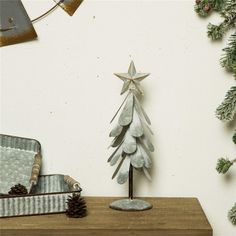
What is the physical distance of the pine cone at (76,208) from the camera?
105cm

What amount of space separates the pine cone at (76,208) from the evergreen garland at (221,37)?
1.15 feet

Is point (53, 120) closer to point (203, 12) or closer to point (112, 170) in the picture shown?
point (112, 170)

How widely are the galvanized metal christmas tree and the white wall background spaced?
10 cm

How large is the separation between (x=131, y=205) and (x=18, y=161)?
1.00 feet

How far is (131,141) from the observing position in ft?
3.62

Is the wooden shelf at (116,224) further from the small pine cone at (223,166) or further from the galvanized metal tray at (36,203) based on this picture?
the small pine cone at (223,166)

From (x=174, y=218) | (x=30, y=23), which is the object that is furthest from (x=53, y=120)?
(x=174, y=218)

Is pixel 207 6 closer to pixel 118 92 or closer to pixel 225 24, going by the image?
pixel 225 24

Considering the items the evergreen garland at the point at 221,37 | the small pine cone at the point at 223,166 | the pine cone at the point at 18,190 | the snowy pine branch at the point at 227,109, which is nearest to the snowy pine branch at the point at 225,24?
the evergreen garland at the point at 221,37

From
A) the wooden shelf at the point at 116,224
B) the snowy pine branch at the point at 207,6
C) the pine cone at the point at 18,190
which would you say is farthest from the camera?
the snowy pine branch at the point at 207,6

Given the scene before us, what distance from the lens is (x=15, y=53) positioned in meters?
1.24

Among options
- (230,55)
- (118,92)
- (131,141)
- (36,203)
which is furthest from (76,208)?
(230,55)

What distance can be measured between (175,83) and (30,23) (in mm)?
403

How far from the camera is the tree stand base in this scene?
111 centimetres
